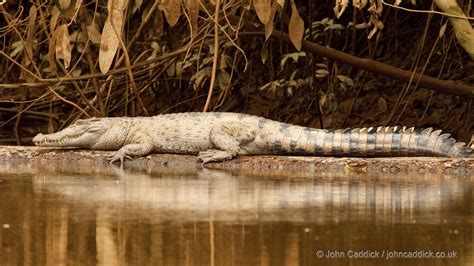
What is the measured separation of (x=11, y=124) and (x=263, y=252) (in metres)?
8.36

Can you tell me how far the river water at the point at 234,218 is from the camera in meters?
5.07

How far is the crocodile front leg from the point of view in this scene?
9.70 metres

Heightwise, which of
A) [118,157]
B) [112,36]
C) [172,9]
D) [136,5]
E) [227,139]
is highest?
[136,5]

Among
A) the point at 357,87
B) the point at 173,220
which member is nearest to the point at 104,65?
the point at 173,220

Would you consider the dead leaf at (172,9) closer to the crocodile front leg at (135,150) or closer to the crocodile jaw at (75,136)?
the crocodile front leg at (135,150)

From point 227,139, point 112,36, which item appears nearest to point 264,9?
point 112,36

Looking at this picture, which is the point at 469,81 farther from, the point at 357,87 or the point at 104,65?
the point at 104,65

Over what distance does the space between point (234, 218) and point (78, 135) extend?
13.4ft

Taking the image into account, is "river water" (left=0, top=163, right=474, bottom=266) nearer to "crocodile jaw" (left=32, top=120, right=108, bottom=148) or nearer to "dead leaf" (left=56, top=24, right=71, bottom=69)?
"dead leaf" (left=56, top=24, right=71, bottom=69)

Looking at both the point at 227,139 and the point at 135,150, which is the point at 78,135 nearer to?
the point at 135,150

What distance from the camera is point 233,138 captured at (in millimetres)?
9656

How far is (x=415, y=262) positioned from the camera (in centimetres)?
492

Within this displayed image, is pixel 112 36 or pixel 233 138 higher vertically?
pixel 112 36

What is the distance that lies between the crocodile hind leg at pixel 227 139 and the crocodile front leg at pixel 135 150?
1.55 feet
